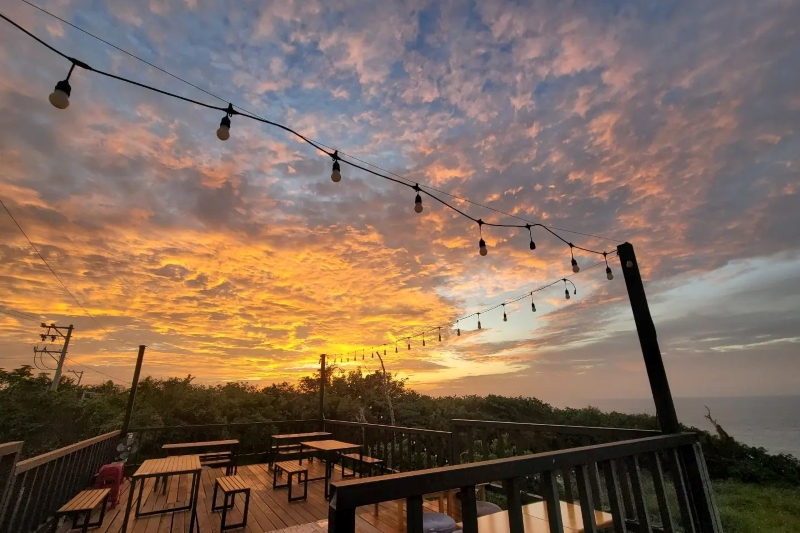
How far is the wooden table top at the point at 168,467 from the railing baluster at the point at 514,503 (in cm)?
367

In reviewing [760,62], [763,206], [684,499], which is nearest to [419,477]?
[684,499]

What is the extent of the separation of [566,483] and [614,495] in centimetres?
48

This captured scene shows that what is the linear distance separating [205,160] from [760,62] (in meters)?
6.65

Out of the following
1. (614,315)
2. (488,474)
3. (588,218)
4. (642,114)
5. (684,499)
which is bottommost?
(684,499)

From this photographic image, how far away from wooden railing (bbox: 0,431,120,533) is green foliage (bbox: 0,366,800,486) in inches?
118

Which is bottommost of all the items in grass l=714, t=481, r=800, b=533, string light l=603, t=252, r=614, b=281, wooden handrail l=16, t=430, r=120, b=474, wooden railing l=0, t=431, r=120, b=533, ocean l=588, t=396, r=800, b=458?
grass l=714, t=481, r=800, b=533

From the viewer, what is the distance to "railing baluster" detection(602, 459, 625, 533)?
1775 millimetres

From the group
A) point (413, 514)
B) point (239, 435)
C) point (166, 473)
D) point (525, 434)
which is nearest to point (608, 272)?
point (525, 434)

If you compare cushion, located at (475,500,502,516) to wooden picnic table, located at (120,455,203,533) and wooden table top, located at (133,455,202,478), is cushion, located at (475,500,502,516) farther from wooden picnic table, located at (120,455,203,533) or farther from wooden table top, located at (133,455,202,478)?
wooden table top, located at (133,455,202,478)

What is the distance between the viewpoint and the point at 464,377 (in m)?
11.4

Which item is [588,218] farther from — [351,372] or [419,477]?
[351,372]

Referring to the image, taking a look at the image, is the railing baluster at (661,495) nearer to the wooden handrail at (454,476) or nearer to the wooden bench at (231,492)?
the wooden handrail at (454,476)

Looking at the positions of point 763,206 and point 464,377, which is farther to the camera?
point 464,377

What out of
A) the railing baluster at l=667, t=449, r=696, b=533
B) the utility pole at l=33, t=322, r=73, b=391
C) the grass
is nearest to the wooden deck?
the railing baluster at l=667, t=449, r=696, b=533
